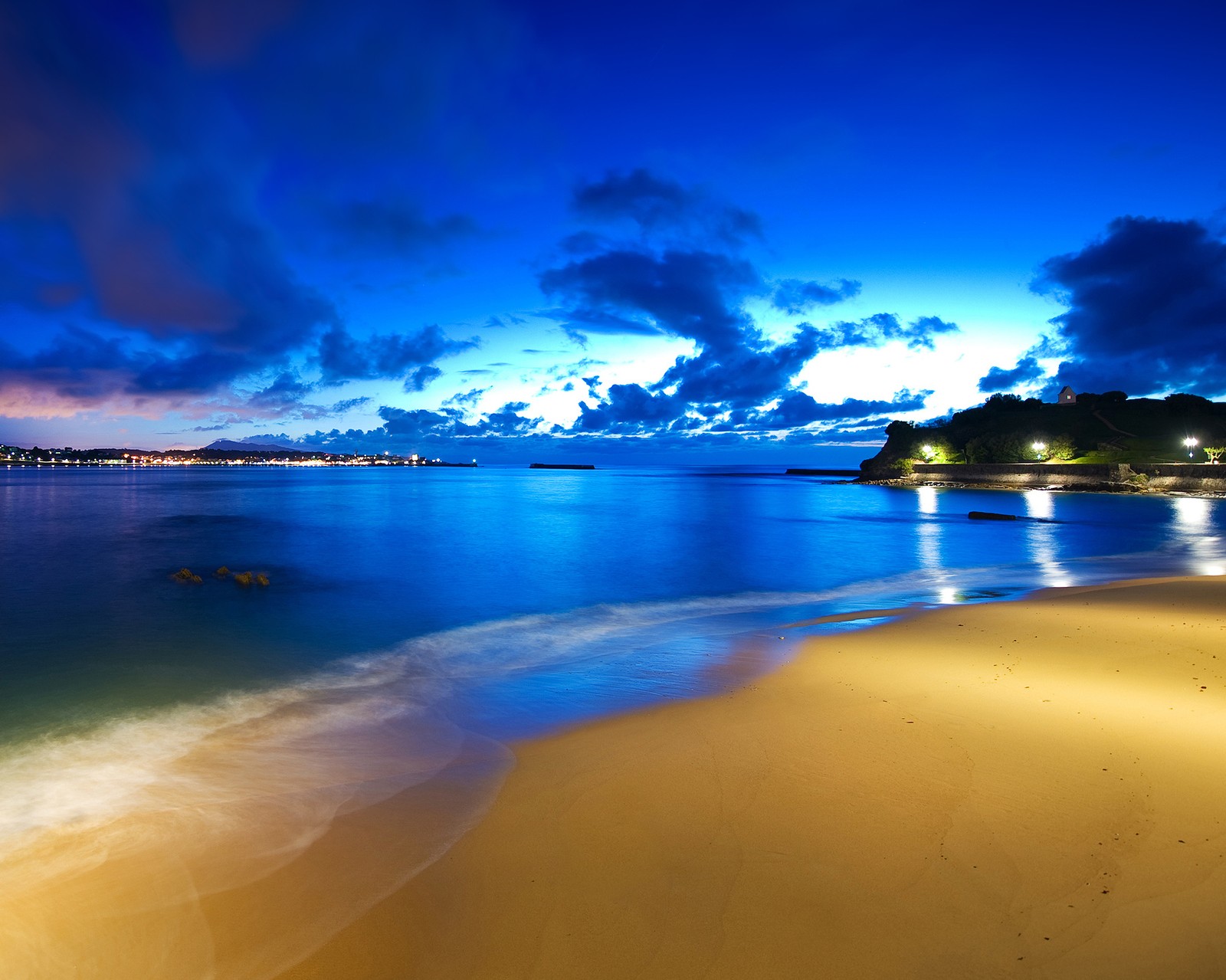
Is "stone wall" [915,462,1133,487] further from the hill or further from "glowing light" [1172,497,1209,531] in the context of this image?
"glowing light" [1172,497,1209,531]

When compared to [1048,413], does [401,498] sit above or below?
below

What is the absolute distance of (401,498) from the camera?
62469 millimetres

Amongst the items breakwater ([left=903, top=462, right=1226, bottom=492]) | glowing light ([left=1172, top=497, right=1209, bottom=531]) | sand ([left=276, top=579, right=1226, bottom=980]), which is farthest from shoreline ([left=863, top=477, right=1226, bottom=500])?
sand ([left=276, top=579, right=1226, bottom=980])

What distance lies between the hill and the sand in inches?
3706

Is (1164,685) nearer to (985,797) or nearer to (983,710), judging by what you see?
(983,710)

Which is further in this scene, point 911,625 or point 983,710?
point 911,625

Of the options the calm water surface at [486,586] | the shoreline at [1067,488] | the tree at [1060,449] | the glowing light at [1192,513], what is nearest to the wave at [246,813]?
the calm water surface at [486,586]

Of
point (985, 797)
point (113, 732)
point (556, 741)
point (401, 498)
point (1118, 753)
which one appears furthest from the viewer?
point (401, 498)

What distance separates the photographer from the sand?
129 inches

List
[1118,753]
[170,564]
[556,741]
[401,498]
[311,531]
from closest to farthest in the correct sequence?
1. [1118,753]
2. [556,741]
3. [170,564]
4. [311,531]
5. [401,498]

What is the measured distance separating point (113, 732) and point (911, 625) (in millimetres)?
10997

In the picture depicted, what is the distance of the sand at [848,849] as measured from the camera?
3285 mm

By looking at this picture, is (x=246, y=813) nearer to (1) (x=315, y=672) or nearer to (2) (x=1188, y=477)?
(1) (x=315, y=672)

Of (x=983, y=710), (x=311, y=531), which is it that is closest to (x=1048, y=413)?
(x=311, y=531)
